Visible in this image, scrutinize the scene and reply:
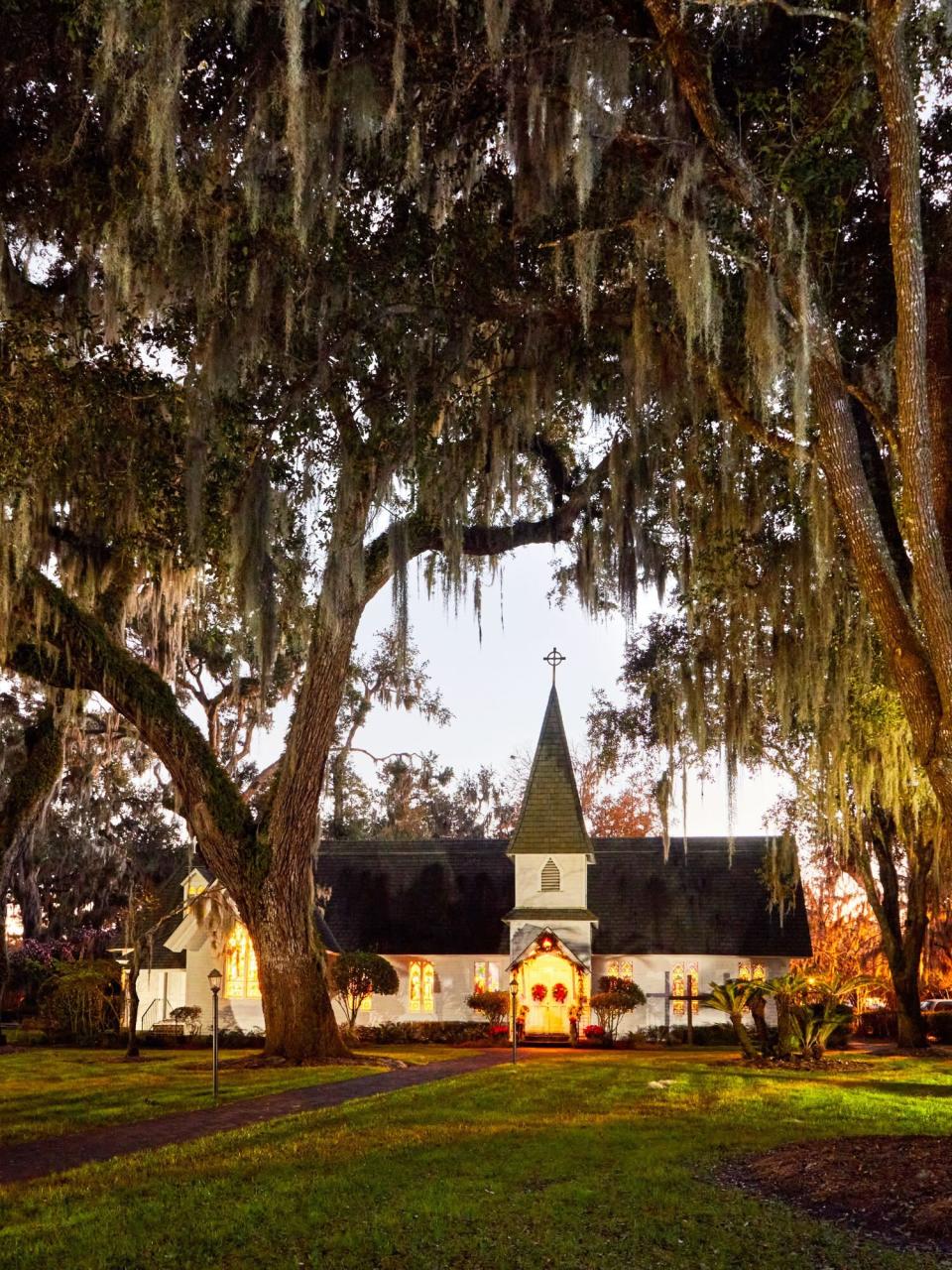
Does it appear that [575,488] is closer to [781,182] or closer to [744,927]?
[781,182]

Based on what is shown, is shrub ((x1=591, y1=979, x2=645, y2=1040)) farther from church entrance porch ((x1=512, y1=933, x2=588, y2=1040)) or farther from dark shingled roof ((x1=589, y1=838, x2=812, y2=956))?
dark shingled roof ((x1=589, y1=838, x2=812, y2=956))

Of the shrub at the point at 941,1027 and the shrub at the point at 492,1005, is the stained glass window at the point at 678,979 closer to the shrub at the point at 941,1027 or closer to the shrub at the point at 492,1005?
the shrub at the point at 492,1005

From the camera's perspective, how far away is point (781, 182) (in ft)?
30.0

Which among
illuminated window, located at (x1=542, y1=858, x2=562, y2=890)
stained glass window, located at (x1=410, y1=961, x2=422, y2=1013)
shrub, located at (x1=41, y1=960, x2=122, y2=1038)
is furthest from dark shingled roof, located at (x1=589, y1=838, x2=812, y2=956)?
shrub, located at (x1=41, y1=960, x2=122, y2=1038)

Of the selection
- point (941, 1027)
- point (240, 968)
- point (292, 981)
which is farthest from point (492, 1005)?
point (292, 981)

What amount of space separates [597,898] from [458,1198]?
24940 millimetres

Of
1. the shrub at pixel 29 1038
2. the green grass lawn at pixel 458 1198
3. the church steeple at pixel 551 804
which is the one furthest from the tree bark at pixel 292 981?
the church steeple at pixel 551 804

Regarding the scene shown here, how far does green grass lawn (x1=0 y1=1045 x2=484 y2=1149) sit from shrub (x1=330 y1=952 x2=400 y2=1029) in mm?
3086

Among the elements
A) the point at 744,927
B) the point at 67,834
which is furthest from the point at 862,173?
the point at 67,834

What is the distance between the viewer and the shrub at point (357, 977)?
1041 inches

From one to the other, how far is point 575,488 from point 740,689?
362 centimetres

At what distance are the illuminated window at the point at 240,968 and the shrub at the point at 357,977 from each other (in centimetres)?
295

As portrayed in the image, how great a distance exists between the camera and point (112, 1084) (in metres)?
16.3

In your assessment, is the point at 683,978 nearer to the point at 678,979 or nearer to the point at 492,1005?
the point at 678,979
